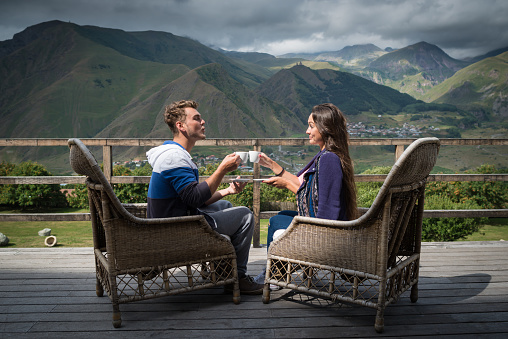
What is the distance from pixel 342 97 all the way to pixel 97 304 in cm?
8462

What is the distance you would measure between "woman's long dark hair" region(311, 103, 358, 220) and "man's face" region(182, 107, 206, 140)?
1.89ft

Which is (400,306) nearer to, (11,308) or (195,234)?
(195,234)

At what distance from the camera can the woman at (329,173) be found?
1.64m

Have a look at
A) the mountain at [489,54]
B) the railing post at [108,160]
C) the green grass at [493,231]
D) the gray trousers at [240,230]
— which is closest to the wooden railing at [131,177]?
the railing post at [108,160]

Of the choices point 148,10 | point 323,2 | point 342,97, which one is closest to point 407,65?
point 323,2

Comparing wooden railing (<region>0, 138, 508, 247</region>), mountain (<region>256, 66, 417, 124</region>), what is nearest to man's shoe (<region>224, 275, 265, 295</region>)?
wooden railing (<region>0, 138, 508, 247</region>)

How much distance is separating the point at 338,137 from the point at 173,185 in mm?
795

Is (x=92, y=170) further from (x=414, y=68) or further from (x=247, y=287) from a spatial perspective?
(x=414, y=68)

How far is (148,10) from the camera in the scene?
331 feet

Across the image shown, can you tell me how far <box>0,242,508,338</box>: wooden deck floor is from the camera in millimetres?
1619

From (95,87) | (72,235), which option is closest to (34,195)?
(72,235)

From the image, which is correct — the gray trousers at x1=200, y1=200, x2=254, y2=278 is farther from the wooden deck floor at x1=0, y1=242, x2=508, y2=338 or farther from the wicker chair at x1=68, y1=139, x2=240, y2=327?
the wooden deck floor at x1=0, y1=242, x2=508, y2=338

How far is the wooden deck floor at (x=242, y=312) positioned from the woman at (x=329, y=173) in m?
0.49

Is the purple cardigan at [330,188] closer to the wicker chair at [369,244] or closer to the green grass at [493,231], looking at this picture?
the wicker chair at [369,244]
